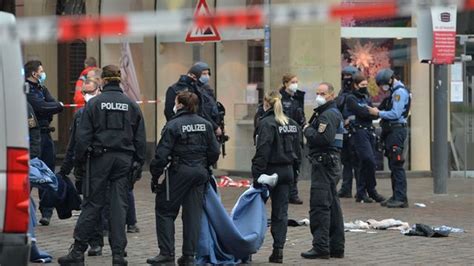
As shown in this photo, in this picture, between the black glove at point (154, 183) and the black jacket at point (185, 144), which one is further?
the black glove at point (154, 183)

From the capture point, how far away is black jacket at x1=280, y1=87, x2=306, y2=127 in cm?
1470

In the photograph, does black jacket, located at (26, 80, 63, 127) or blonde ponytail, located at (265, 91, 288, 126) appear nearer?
blonde ponytail, located at (265, 91, 288, 126)

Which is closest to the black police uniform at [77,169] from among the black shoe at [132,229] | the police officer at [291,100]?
the black shoe at [132,229]

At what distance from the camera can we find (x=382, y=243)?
12008 mm

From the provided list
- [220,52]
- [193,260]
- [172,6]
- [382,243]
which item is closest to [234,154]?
[220,52]

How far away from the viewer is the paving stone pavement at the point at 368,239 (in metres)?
10.9

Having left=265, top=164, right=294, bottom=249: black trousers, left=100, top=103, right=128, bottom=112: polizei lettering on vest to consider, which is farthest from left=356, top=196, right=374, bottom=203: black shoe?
left=100, top=103, right=128, bottom=112: polizei lettering on vest

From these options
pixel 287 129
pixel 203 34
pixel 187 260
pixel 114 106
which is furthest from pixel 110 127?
pixel 203 34

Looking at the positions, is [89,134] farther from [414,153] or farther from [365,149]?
[414,153]

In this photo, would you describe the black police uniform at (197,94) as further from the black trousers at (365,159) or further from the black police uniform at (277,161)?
the black trousers at (365,159)

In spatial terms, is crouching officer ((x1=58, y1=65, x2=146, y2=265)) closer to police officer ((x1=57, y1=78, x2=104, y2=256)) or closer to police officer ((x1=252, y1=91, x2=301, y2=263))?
police officer ((x1=57, y1=78, x2=104, y2=256))

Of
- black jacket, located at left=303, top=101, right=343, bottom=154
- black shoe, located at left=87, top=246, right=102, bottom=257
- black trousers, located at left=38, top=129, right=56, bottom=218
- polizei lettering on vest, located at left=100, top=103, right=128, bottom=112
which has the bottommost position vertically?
black shoe, located at left=87, top=246, right=102, bottom=257

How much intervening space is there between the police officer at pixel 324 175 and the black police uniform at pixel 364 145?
171 inches

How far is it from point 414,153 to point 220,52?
151 inches
